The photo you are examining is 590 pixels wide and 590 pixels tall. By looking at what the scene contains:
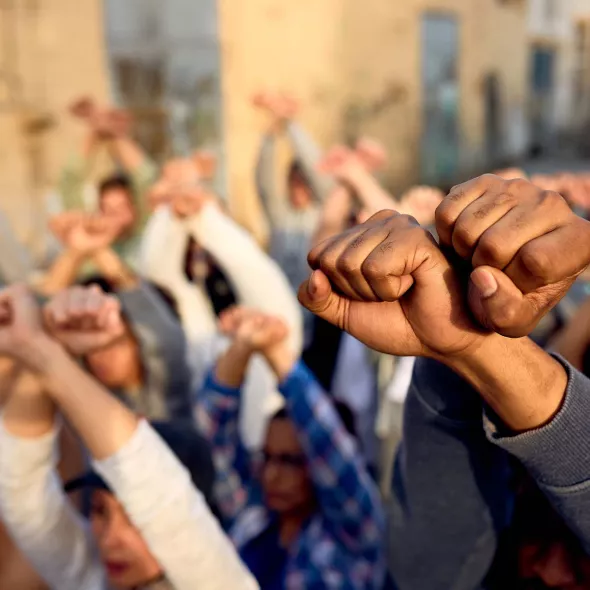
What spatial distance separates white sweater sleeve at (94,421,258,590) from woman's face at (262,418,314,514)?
0.38 m

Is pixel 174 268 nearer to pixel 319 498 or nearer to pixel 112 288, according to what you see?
pixel 112 288

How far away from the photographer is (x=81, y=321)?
1.07 meters

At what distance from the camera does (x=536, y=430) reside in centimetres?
61

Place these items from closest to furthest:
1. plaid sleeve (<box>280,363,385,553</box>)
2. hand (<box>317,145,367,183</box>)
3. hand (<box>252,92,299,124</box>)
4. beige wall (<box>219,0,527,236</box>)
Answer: plaid sleeve (<box>280,363,385,553</box>) → hand (<box>317,145,367,183</box>) → hand (<box>252,92,299,124</box>) → beige wall (<box>219,0,527,236</box>)

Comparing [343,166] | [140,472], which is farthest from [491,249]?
→ [343,166]

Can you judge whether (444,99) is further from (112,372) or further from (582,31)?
(112,372)

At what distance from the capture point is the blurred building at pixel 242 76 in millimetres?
5188

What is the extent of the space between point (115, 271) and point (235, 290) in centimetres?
38

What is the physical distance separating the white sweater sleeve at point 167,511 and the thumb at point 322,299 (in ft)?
1.58

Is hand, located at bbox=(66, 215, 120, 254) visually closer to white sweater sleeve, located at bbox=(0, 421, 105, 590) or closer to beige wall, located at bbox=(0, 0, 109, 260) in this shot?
white sweater sleeve, located at bbox=(0, 421, 105, 590)

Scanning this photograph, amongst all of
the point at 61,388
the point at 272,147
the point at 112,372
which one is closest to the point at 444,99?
the point at 272,147

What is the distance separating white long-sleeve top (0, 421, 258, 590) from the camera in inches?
39.2

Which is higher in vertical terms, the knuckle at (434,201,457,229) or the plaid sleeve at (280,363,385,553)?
the knuckle at (434,201,457,229)

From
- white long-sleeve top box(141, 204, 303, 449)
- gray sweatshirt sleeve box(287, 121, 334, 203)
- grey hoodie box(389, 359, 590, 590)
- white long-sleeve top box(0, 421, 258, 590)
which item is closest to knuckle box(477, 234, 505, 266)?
grey hoodie box(389, 359, 590, 590)
